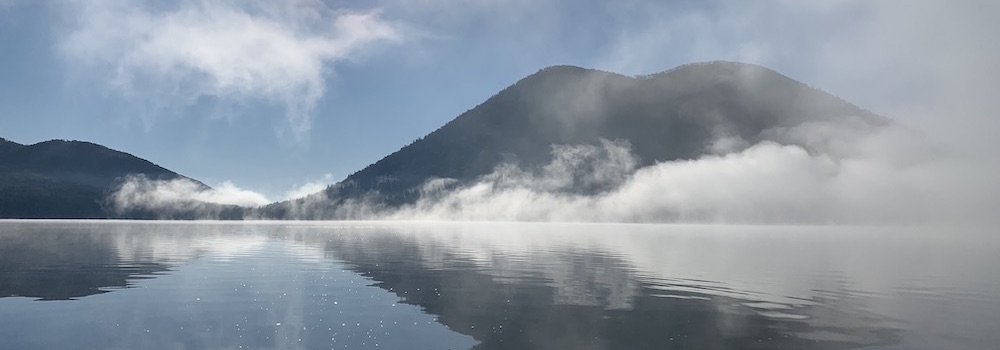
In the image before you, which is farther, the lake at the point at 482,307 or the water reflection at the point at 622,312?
the water reflection at the point at 622,312

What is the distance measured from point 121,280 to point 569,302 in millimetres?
34023

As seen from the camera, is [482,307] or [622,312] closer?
[622,312]

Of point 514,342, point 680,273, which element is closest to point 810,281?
point 680,273

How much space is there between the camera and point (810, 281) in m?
55.4

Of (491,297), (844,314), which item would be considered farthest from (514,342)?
(844,314)

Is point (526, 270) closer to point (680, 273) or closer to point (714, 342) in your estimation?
point (680, 273)

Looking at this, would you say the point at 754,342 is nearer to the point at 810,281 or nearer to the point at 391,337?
the point at 391,337

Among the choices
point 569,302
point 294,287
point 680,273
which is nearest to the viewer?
point 569,302

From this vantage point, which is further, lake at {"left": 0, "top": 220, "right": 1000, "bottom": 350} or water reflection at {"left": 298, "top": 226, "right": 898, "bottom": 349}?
water reflection at {"left": 298, "top": 226, "right": 898, "bottom": 349}

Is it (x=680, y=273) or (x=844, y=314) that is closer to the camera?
(x=844, y=314)

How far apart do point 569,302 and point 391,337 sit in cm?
1413

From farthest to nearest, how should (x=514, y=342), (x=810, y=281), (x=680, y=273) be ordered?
1. (x=680, y=273)
2. (x=810, y=281)
3. (x=514, y=342)

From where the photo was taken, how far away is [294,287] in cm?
4647

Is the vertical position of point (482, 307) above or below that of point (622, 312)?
below
